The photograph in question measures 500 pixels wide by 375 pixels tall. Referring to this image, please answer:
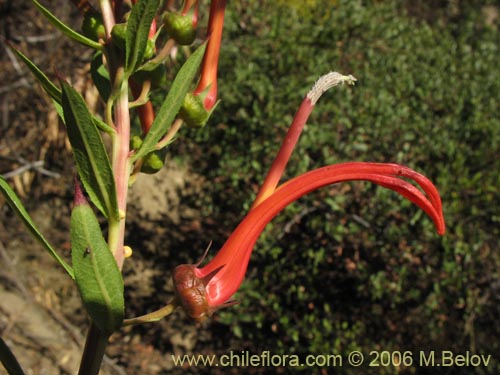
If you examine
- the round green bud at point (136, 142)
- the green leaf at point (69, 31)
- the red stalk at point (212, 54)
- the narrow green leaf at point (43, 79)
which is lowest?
the round green bud at point (136, 142)

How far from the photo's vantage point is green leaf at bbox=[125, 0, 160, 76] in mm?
446

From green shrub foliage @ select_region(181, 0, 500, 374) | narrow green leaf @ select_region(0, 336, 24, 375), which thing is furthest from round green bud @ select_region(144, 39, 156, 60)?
green shrub foliage @ select_region(181, 0, 500, 374)

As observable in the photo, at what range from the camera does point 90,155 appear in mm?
443

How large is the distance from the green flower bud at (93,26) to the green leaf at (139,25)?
65mm

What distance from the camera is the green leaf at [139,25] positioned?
446 mm

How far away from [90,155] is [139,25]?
0.36 ft

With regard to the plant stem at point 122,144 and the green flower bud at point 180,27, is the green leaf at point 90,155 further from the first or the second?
the green flower bud at point 180,27

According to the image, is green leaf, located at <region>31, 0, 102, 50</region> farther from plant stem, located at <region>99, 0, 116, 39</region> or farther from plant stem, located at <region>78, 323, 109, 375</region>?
plant stem, located at <region>78, 323, 109, 375</region>

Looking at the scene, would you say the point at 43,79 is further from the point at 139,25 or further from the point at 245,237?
the point at 245,237

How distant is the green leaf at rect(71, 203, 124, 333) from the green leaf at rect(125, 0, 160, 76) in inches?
5.3

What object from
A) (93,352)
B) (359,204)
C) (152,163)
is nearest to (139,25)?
(152,163)

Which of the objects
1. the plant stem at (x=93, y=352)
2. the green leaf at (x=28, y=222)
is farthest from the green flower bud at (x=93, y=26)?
the plant stem at (x=93, y=352)

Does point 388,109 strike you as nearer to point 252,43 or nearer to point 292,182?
point 252,43

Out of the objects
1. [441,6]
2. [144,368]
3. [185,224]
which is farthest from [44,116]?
[441,6]
